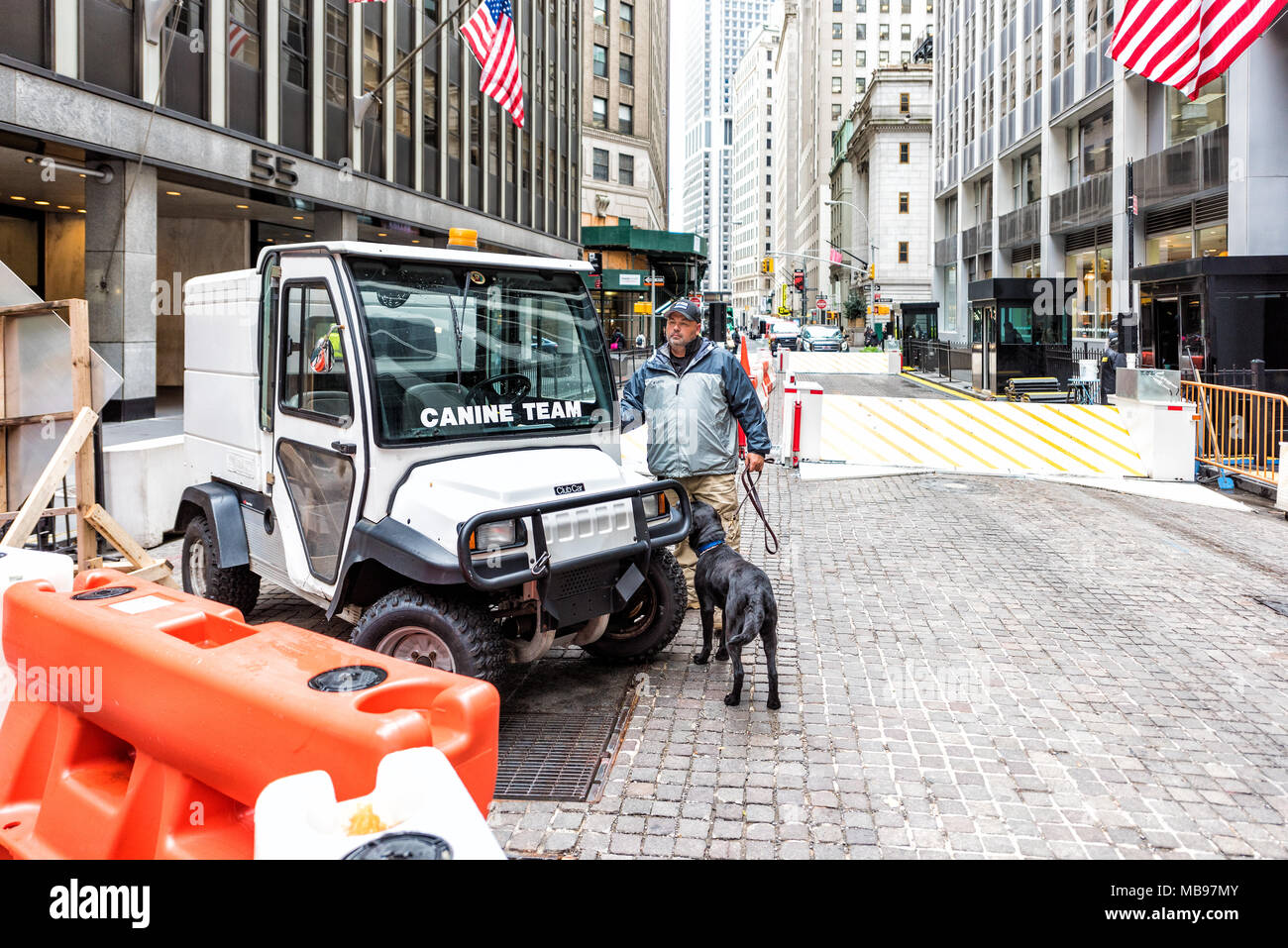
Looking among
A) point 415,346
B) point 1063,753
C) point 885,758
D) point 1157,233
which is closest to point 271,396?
point 415,346

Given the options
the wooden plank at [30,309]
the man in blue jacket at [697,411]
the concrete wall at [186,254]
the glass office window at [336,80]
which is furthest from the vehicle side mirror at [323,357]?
the concrete wall at [186,254]

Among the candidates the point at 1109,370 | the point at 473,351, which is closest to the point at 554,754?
the point at 473,351

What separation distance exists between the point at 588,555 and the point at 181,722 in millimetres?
2200

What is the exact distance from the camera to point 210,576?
21.3ft

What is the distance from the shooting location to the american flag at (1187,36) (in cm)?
1538

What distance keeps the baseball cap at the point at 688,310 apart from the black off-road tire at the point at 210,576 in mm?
3194

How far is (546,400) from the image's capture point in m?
5.78

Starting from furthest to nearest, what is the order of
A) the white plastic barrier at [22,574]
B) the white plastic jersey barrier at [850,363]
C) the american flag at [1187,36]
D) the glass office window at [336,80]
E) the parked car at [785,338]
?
the parked car at [785,338], the white plastic jersey barrier at [850,363], the glass office window at [336,80], the american flag at [1187,36], the white plastic barrier at [22,574]

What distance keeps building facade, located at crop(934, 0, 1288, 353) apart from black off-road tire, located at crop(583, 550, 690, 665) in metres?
25.6

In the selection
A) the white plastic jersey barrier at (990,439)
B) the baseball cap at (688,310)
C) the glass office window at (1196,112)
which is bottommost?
the white plastic jersey barrier at (990,439)

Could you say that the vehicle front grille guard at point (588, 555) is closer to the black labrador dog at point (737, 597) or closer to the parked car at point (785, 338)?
the black labrador dog at point (737, 597)

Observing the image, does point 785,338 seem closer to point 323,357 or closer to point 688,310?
point 688,310
